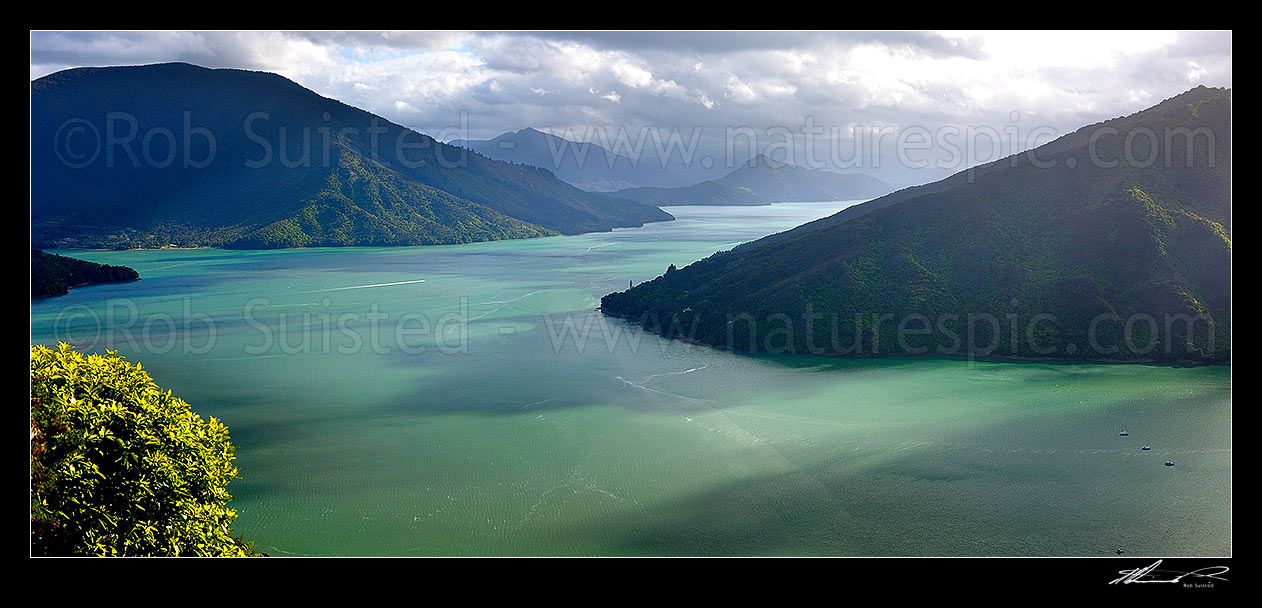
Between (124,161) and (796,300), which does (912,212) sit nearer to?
(796,300)

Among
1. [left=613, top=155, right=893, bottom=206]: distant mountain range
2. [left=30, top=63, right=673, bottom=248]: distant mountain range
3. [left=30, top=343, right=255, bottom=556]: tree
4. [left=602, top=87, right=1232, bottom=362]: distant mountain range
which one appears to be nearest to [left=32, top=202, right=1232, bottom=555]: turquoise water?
[left=602, top=87, right=1232, bottom=362]: distant mountain range

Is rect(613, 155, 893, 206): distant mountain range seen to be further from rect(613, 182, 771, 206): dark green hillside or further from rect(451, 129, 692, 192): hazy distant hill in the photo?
rect(451, 129, 692, 192): hazy distant hill

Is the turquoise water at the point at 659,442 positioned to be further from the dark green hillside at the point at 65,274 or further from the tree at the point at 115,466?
the dark green hillside at the point at 65,274

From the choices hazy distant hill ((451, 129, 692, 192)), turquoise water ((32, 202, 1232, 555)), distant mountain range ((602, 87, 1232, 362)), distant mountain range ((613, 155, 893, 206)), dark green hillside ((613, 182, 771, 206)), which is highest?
hazy distant hill ((451, 129, 692, 192))

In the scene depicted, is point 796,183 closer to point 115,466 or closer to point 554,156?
point 554,156
